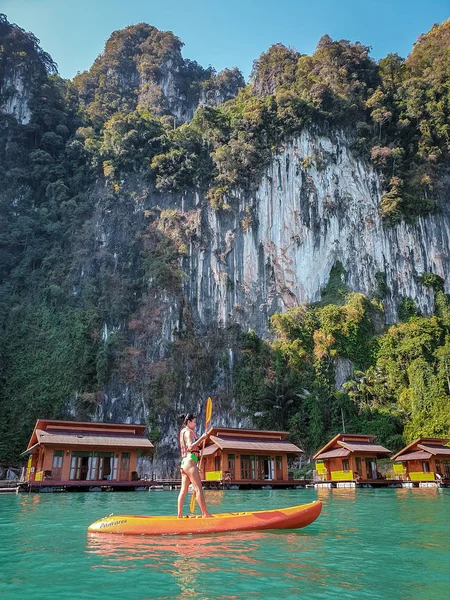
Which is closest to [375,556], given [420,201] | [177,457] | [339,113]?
[177,457]

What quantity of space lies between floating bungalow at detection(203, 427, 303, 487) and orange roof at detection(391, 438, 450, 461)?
755cm

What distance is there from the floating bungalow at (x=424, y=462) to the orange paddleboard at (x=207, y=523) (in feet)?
78.8

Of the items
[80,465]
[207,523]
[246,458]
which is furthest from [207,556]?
[246,458]

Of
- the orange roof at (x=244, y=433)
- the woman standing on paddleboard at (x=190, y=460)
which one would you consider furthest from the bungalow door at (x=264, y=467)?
the woman standing on paddleboard at (x=190, y=460)

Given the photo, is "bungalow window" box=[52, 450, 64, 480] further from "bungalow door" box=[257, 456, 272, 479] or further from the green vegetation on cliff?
the green vegetation on cliff

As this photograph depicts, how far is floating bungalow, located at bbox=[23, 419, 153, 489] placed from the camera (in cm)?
2455

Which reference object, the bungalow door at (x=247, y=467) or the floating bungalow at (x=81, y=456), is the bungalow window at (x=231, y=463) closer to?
the bungalow door at (x=247, y=467)

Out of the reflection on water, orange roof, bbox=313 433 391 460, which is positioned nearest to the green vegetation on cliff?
orange roof, bbox=313 433 391 460

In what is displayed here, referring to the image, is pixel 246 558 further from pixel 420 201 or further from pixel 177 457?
pixel 420 201

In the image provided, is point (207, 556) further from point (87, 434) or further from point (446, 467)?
point (446, 467)

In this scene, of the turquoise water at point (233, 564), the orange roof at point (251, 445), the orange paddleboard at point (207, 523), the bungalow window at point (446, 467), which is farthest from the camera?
the bungalow window at point (446, 467)

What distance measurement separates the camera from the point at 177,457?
3681 centimetres

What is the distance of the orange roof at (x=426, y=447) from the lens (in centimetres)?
3045

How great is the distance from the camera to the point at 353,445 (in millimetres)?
29922
